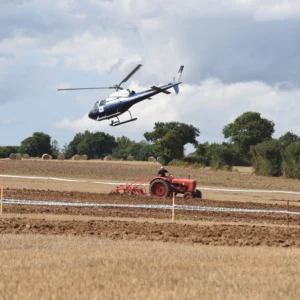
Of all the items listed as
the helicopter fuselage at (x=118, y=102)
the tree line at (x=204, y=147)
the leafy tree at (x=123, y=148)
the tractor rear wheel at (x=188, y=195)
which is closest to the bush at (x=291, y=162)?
the tree line at (x=204, y=147)

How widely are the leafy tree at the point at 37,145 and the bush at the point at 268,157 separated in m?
75.8

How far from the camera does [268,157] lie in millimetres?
71438

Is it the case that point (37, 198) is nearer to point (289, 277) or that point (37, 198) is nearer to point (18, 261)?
point (18, 261)

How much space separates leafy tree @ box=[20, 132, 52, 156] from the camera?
14450 cm

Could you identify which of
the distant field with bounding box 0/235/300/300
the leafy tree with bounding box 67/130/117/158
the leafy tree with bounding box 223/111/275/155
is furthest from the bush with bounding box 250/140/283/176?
the leafy tree with bounding box 67/130/117/158

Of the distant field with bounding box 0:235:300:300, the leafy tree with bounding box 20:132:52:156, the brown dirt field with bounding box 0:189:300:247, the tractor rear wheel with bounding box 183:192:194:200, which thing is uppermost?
the leafy tree with bounding box 20:132:52:156

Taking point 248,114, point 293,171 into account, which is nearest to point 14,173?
point 293,171

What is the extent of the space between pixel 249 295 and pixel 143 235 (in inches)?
400

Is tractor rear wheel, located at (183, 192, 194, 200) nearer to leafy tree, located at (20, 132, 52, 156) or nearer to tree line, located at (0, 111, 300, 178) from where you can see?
tree line, located at (0, 111, 300, 178)

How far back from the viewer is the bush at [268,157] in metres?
69.1

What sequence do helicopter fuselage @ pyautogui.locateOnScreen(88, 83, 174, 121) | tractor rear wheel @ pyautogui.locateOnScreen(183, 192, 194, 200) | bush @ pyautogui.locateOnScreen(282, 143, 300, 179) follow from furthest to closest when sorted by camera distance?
1. bush @ pyautogui.locateOnScreen(282, 143, 300, 179)
2. helicopter fuselage @ pyautogui.locateOnScreen(88, 83, 174, 121)
3. tractor rear wheel @ pyautogui.locateOnScreen(183, 192, 194, 200)

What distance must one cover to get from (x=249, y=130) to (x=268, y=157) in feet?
243

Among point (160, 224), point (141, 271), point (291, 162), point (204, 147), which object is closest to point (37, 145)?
point (204, 147)

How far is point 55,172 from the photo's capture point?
2655 inches
